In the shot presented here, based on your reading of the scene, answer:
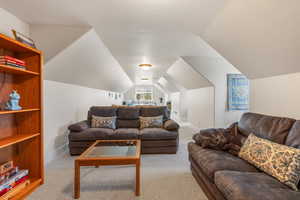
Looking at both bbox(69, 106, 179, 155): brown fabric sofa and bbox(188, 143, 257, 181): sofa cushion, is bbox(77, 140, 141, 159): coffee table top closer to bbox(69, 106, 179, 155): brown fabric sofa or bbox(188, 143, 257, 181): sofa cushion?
bbox(69, 106, 179, 155): brown fabric sofa

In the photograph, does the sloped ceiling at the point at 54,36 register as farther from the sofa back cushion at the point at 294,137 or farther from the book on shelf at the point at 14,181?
the sofa back cushion at the point at 294,137

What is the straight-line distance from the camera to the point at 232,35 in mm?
2205

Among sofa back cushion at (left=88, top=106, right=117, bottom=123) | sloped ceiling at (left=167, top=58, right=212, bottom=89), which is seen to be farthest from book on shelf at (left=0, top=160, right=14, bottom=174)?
sloped ceiling at (left=167, top=58, right=212, bottom=89)

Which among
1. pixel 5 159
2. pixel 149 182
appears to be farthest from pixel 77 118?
pixel 149 182

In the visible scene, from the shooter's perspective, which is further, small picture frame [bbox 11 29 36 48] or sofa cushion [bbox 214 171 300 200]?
small picture frame [bbox 11 29 36 48]

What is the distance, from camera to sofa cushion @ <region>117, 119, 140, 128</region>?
3609 mm

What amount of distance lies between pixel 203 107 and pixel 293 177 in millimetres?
3755

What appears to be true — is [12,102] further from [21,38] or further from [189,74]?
[189,74]

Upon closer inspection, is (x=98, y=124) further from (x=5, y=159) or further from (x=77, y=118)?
(x=5, y=159)

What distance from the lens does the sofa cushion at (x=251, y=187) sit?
109 centimetres

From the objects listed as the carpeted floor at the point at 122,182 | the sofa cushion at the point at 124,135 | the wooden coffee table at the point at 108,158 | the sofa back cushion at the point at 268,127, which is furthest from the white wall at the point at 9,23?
the sofa back cushion at the point at 268,127

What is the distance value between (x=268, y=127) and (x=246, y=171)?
0.70 metres

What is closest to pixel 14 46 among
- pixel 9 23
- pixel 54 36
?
pixel 9 23

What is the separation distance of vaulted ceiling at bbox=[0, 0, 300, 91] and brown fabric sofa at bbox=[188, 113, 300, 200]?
882mm
